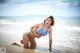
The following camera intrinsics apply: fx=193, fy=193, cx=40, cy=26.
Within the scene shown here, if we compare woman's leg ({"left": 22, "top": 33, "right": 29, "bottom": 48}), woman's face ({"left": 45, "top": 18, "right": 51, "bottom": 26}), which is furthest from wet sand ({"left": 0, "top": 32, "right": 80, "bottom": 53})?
woman's face ({"left": 45, "top": 18, "right": 51, "bottom": 26})

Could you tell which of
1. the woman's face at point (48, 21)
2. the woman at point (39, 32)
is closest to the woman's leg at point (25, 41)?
the woman at point (39, 32)

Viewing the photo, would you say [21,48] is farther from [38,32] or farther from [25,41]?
[38,32]

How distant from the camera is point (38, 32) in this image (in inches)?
91.0

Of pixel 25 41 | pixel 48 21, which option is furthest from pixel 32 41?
pixel 48 21

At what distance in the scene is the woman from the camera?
2.30 m

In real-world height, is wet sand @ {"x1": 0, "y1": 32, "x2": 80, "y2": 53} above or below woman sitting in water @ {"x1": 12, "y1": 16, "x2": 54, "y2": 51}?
→ below

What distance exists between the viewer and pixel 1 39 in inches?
93.9

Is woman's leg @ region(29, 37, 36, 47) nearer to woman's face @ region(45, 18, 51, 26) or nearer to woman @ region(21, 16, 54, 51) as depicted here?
woman @ region(21, 16, 54, 51)

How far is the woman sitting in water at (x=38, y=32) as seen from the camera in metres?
2.30

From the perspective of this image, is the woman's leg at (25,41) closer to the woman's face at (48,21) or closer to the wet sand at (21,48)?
the wet sand at (21,48)

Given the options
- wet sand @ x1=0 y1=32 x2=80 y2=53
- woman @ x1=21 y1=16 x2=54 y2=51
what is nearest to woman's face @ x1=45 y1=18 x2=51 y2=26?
woman @ x1=21 y1=16 x2=54 y2=51

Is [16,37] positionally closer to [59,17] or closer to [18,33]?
[18,33]

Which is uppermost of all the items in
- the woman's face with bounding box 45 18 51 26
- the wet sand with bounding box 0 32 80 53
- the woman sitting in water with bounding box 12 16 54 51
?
the woman's face with bounding box 45 18 51 26

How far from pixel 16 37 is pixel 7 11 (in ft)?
1.13
